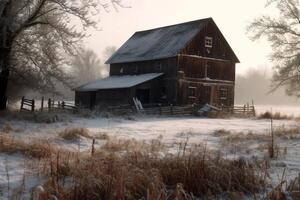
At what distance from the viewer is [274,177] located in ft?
25.8

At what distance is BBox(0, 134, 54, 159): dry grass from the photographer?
29.2ft

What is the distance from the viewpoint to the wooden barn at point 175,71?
118 feet

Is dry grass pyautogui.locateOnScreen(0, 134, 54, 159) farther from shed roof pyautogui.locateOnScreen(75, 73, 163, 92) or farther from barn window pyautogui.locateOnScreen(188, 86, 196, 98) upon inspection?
barn window pyautogui.locateOnScreen(188, 86, 196, 98)

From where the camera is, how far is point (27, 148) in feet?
30.6

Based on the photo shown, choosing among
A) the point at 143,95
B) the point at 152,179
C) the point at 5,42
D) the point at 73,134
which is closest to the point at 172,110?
the point at 143,95

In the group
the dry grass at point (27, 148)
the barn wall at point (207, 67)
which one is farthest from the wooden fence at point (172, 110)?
the dry grass at point (27, 148)

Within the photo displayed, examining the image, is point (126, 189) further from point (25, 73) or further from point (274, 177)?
point (25, 73)

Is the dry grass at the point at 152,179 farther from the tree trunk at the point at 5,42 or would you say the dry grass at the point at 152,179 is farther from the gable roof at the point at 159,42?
the gable roof at the point at 159,42

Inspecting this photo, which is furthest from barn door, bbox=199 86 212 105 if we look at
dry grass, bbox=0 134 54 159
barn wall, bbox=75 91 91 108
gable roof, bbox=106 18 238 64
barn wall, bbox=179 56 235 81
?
dry grass, bbox=0 134 54 159

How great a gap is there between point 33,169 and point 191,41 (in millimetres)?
30323

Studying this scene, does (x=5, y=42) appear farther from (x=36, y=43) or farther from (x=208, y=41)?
(x=208, y=41)

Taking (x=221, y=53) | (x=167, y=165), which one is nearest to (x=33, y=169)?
(x=167, y=165)

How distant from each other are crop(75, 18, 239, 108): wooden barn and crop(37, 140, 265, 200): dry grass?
26.6m

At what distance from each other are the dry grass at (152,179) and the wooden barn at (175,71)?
87.2ft
